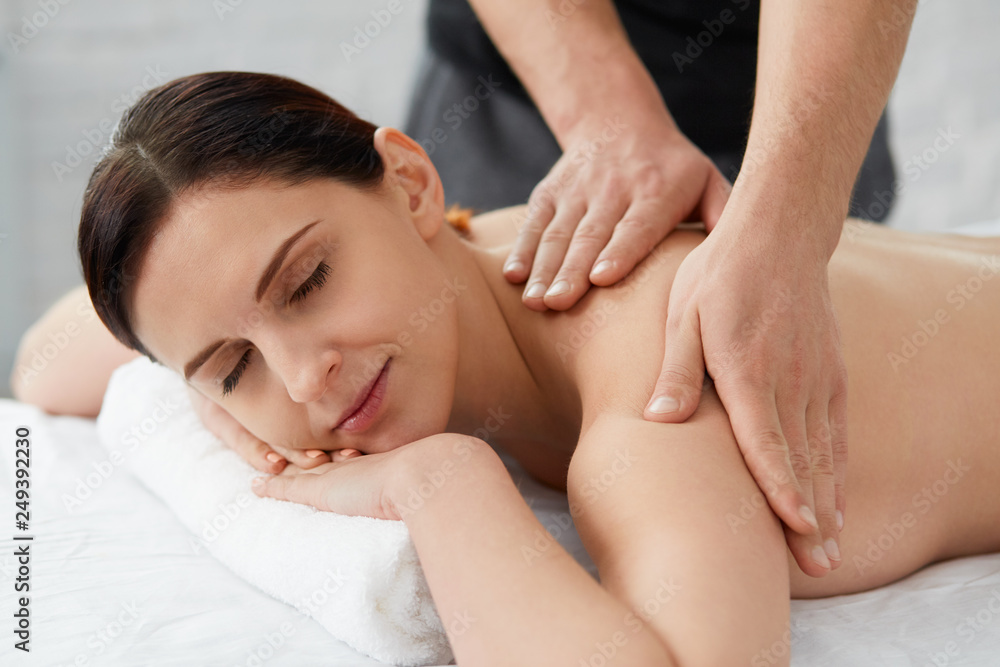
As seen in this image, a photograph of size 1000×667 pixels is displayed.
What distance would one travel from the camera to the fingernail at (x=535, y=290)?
106 cm

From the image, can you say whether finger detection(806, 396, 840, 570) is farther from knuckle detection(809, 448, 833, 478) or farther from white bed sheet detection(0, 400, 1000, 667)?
white bed sheet detection(0, 400, 1000, 667)

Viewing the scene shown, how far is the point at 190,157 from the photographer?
3.13ft

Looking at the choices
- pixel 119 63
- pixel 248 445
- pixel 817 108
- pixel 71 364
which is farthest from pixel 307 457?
pixel 119 63

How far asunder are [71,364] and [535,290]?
1.13m

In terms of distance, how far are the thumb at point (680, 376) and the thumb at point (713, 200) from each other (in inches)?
13.5

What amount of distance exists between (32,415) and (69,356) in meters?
0.15

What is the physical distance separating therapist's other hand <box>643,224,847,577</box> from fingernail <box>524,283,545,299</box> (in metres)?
0.23

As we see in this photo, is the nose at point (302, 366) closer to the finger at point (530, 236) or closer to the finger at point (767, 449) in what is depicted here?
the finger at point (530, 236)

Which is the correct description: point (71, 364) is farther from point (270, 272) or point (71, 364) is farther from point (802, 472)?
point (802, 472)

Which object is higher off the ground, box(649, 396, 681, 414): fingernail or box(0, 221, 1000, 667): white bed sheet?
box(649, 396, 681, 414): fingernail

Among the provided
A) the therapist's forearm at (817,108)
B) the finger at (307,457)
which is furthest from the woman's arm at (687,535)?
the finger at (307,457)

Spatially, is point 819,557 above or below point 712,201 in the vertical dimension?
below

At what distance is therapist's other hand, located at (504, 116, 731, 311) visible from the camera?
1.04m

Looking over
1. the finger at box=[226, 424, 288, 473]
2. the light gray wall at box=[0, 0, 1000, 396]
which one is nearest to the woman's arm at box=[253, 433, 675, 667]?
the finger at box=[226, 424, 288, 473]
